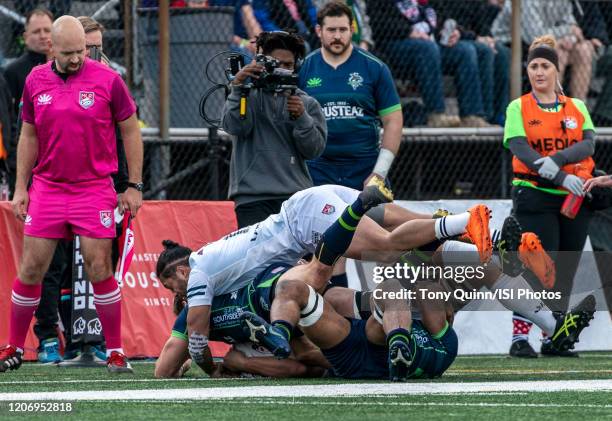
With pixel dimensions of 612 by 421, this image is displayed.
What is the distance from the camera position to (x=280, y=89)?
8.11 m

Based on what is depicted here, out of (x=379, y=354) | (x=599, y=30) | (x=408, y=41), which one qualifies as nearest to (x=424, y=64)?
(x=408, y=41)

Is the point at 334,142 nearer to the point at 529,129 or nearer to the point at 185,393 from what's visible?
the point at 529,129

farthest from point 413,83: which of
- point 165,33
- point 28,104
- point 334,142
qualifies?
point 28,104

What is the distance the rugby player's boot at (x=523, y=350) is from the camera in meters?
9.70

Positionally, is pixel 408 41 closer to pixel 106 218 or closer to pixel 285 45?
pixel 285 45

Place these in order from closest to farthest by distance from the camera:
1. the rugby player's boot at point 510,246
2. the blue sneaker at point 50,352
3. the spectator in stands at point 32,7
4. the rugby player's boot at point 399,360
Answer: the rugby player's boot at point 399,360 < the rugby player's boot at point 510,246 < the blue sneaker at point 50,352 < the spectator in stands at point 32,7

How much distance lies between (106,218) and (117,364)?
84 centimetres

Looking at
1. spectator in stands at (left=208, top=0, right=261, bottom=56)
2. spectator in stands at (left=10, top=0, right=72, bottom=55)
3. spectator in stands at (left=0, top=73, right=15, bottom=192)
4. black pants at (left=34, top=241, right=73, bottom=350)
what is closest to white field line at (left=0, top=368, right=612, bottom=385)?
black pants at (left=34, top=241, right=73, bottom=350)

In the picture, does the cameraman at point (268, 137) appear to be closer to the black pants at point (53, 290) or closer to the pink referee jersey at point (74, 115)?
the pink referee jersey at point (74, 115)

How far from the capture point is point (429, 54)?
12.1 metres

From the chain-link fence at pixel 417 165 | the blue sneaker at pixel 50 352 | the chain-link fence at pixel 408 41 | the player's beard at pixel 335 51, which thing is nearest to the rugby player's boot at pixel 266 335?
the player's beard at pixel 335 51

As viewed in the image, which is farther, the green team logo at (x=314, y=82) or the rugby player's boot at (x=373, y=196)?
the green team logo at (x=314, y=82)

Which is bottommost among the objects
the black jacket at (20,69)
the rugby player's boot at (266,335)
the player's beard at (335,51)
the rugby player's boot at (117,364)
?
the rugby player's boot at (117,364)

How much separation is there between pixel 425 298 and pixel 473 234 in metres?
0.45
